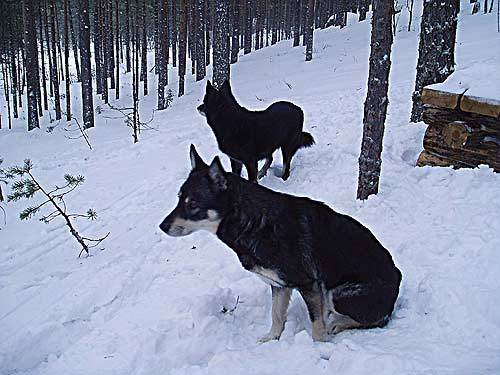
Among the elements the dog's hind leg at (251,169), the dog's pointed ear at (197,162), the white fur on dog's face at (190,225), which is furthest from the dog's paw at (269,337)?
the dog's hind leg at (251,169)

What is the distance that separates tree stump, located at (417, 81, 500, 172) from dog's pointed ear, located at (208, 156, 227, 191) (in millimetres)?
4413

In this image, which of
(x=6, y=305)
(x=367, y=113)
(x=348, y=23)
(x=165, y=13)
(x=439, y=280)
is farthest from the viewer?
(x=348, y=23)

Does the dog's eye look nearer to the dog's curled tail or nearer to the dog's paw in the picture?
the dog's paw

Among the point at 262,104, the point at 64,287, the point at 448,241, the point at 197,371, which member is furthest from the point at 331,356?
the point at 262,104

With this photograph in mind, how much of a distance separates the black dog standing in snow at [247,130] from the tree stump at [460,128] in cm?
249

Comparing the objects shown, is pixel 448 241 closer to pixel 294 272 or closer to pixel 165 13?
pixel 294 272

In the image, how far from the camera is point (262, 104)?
17.0 m

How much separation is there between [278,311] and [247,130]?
4.42 m

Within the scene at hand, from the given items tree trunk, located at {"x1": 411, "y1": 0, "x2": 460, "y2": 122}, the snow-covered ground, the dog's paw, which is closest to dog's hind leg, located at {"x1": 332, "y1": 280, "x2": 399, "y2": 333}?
the snow-covered ground

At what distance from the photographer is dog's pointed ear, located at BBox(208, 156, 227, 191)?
3.77 meters

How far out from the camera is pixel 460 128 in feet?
21.5

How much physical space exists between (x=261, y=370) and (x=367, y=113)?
4065mm

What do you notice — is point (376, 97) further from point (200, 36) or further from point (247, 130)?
point (200, 36)

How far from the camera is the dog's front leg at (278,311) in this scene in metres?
4.12
